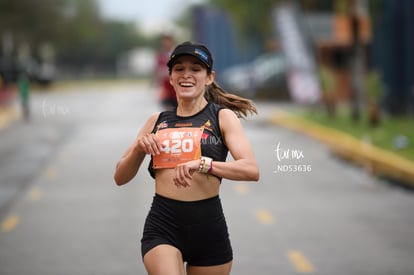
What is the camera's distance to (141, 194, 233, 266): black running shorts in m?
4.53

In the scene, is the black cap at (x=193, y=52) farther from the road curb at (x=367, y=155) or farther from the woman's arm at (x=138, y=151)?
the road curb at (x=367, y=155)

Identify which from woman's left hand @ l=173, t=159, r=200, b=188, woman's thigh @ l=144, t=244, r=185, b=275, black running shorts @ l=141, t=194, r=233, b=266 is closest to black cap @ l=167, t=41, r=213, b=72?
woman's left hand @ l=173, t=159, r=200, b=188

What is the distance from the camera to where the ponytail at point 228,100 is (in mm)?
4828

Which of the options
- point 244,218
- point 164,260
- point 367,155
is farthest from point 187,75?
point 367,155

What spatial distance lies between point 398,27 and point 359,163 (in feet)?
37.1

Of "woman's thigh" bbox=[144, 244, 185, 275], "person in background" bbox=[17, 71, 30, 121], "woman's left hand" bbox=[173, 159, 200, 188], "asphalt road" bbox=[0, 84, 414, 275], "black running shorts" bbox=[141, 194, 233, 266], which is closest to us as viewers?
"woman's left hand" bbox=[173, 159, 200, 188]

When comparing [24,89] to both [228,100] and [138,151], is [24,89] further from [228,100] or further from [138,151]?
[138,151]

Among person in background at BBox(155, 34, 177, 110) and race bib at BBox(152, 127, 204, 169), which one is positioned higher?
race bib at BBox(152, 127, 204, 169)

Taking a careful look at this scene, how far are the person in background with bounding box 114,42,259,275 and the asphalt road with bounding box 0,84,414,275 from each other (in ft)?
3.66

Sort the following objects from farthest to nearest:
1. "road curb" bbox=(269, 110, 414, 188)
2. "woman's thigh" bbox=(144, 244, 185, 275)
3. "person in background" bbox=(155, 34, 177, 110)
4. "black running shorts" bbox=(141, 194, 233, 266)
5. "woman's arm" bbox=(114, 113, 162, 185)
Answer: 1. "road curb" bbox=(269, 110, 414, 188)
2. "person in background" bbox=(155, 34, 177, 110)
3. "black running shorts" bbox=(141, 194, 233, 266)
4. "woman's thigh" bbox=(144, 244, 185, 275)
5. "woman's arm" bbox=(114, 113, 162, 185)

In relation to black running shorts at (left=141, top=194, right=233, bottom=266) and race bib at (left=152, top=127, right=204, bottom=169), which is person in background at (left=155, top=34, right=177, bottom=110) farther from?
race bib at (left=152, top=127, right=204, bottom=169)

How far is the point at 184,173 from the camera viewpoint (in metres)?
4.13

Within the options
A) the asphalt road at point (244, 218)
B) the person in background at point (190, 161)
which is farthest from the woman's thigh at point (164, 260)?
the asphalt road at point (244, 218)

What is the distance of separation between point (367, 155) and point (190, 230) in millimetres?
12004
